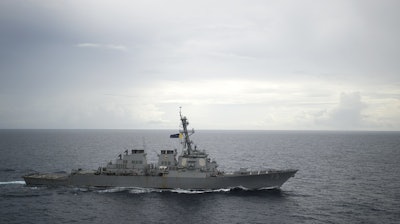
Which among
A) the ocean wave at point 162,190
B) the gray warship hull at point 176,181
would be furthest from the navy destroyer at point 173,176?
the ocean wave at point 162,190

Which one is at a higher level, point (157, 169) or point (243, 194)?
point (157, 169)

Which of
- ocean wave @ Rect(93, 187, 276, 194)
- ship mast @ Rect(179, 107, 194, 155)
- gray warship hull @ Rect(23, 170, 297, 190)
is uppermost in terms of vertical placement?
ship mast @ Rect(179, 107, 194, 155)

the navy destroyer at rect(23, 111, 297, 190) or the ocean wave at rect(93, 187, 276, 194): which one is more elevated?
the navy destroyer at rect(23, 111, 297, 190)

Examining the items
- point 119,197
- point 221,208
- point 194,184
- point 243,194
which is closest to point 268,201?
point 243,194

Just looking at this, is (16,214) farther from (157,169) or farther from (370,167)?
(370,167)

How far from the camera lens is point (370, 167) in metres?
68.6

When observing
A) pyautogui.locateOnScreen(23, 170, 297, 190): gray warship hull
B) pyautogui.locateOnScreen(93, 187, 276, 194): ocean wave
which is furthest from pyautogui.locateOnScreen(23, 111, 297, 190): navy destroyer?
pyautogui.locateOnScreen(93, 187, 276, 194): ocean wave

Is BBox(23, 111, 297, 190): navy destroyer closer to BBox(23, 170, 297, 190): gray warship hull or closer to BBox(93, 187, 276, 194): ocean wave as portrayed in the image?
BBox(23, 170, 297, 190): gray warship hull

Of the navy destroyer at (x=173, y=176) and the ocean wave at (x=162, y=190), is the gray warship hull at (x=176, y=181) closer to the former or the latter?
the navy destroyer at (x=173, y=176)

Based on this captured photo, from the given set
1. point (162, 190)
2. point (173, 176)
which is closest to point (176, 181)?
point (173, 176)

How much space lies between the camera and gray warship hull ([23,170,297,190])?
4291 centimetres

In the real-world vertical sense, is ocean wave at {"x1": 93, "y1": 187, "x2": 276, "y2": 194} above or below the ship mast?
below

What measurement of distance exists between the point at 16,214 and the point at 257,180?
2831 cm

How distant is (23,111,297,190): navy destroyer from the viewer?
43.0 meters
